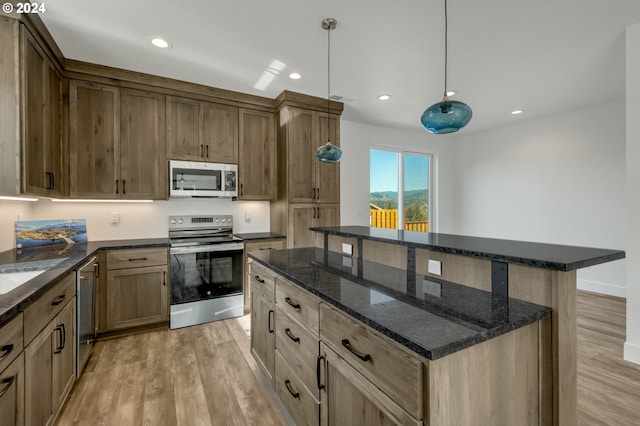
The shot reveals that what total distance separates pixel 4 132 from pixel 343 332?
266 centimetres

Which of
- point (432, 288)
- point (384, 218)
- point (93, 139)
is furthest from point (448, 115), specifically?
point (384, 218)

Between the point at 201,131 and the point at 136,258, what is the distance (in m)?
1.59

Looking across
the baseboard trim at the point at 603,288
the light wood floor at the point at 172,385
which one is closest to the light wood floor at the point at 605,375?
the baseboard trim at the point at 603,288

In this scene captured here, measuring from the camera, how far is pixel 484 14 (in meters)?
2.21

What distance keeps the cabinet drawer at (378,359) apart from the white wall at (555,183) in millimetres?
4910

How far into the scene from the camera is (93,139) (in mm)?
3002

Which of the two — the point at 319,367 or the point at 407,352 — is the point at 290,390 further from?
the point at 407,352

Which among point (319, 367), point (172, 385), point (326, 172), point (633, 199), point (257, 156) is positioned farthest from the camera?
point (326, 172)

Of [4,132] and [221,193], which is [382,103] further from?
[4,132]

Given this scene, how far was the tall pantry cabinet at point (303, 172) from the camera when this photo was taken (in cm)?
381

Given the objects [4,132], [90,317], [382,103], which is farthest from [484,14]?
[90,317]

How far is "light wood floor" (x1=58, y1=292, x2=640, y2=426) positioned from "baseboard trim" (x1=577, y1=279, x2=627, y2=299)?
4.84ft

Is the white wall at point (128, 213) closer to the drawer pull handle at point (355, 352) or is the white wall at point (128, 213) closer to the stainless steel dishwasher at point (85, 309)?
the stainless steel dishwasher at point (85, 309)

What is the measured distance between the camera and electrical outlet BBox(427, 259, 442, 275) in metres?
1.57
